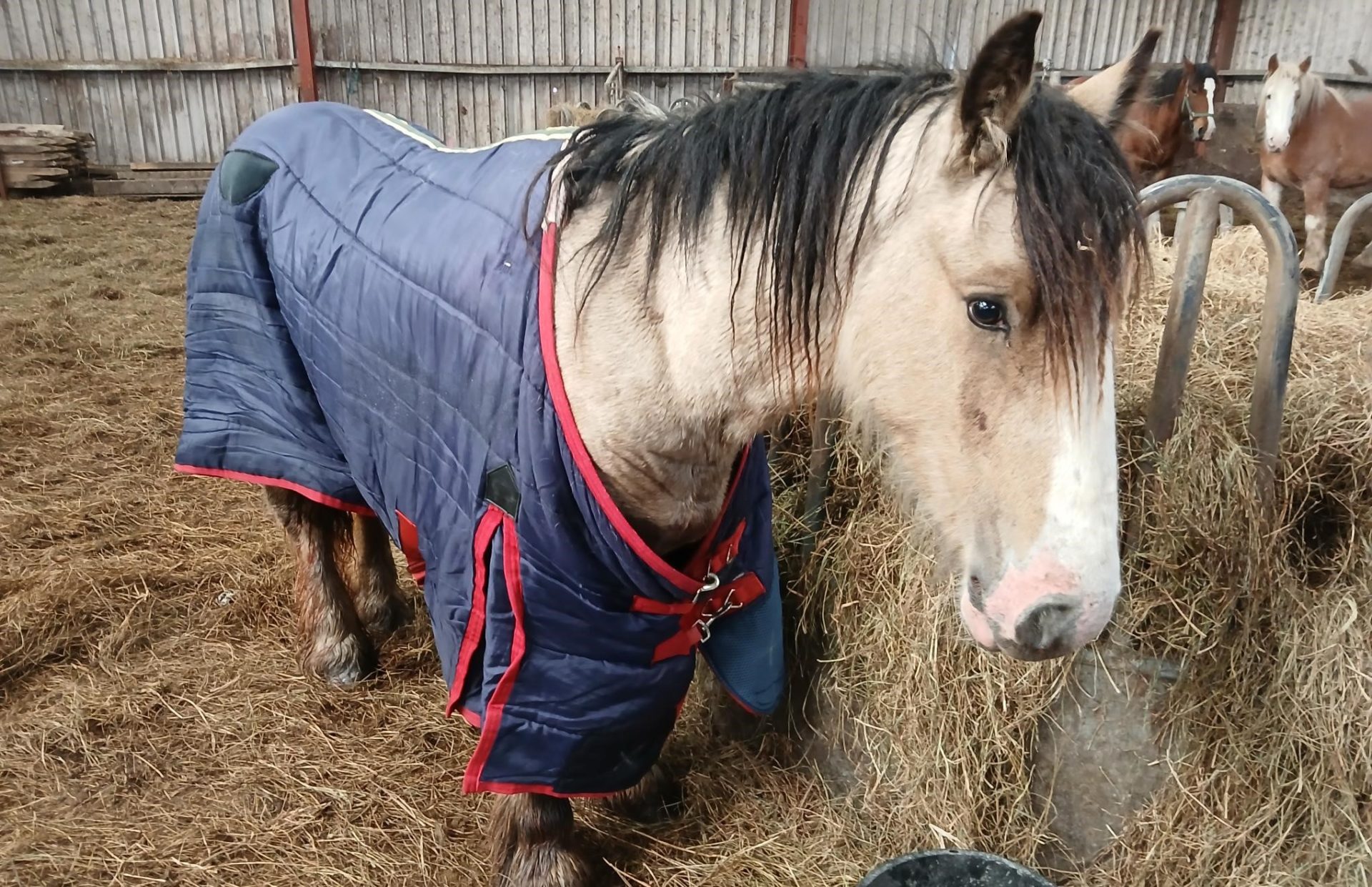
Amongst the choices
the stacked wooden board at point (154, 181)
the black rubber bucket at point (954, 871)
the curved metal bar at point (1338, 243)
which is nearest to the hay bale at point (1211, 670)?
the black rubber bucket at point (954, 871)

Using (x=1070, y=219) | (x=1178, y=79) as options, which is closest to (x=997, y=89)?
(x=1070, y=219)

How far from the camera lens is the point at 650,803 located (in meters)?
1.98

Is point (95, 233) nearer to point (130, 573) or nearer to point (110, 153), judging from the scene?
point (110, 153)

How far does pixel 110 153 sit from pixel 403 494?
980cm

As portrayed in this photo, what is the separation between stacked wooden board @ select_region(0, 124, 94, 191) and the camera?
7828mm

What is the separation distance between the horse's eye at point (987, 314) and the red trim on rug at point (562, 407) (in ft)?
2.04

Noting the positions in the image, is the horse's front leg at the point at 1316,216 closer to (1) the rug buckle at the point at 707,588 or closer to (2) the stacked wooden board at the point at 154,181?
(1) the rug buckle at the point at 707,588

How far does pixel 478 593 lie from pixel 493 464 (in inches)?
8.8

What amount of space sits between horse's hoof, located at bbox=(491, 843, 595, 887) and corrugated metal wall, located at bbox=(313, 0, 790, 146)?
9241 mm

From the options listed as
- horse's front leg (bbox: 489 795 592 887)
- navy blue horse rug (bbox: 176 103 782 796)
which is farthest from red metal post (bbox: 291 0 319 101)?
horse's front leg (bbox: 489 795 592 887)

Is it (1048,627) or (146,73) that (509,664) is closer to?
(1048,627)

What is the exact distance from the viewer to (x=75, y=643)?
246 cm

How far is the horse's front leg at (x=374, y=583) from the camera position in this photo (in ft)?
8.64

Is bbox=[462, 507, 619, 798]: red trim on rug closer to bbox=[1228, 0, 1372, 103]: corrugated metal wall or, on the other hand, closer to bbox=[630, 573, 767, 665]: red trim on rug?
bbox=[630, 573, 767, 665]: red trim on rug
